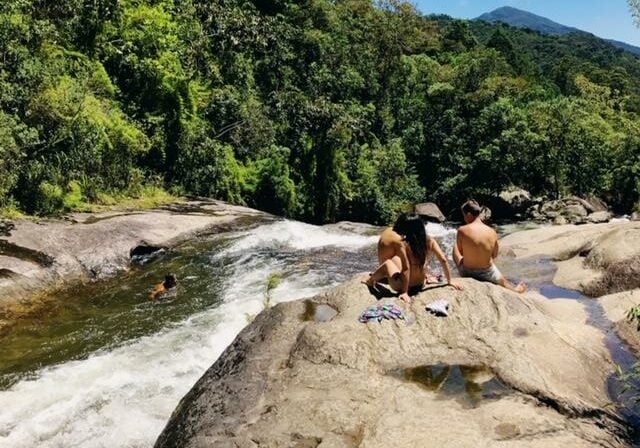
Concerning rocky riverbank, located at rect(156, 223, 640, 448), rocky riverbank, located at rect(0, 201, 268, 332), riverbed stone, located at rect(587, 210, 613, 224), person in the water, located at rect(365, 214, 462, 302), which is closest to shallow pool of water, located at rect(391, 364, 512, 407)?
rocky riverbank, located at rect(156, 223, 640, 448)

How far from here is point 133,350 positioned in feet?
33.4

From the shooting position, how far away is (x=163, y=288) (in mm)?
13633

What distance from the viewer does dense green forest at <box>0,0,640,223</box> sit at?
18.6 metres

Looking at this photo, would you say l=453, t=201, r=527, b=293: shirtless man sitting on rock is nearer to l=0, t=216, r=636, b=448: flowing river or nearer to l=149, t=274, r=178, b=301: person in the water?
l=0, t=216, r=636, b=448: flowing river

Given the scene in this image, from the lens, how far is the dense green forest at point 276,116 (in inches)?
733

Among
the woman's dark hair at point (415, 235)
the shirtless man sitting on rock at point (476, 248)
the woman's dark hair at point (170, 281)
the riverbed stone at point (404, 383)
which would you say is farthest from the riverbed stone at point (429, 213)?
the woman's dark hair at point (415, 235)

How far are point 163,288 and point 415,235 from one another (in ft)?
27.0

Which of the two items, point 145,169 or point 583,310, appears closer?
point 583,310

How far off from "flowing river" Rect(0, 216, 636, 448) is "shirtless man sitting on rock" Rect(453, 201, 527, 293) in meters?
3.28

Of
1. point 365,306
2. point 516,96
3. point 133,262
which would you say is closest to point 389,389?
point 365,306

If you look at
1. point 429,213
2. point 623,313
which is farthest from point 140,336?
point 429,213

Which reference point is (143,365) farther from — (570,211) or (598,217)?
(570,211)

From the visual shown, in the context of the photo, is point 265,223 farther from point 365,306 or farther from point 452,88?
point 452,88

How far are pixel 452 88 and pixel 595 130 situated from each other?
1045 centimetres
